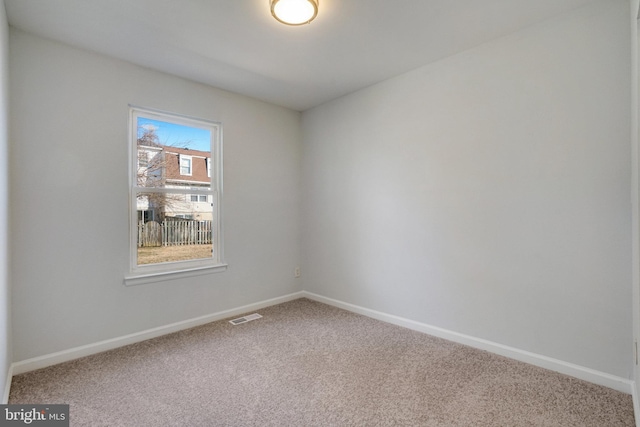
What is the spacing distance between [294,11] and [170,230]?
2.25 metres

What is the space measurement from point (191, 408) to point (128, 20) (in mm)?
2550

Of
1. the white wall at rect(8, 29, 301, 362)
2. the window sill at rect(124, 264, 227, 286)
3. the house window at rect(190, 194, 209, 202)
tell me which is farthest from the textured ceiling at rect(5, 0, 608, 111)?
the window sill at rect(124, 264, 227, 286)

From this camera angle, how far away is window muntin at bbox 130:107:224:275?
2.88 meters

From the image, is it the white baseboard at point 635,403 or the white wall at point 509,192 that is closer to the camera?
the white baseboard at point 635,403

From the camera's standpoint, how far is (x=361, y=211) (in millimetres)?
3422

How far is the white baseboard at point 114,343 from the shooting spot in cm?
226

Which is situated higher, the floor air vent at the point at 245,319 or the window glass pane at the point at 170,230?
the window glass pane at the point at 170,230

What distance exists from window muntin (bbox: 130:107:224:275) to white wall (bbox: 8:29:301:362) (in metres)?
0.11

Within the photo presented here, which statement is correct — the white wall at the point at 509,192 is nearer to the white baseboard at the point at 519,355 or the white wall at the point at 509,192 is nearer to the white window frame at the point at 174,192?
the white baseboard at the point at 519,355

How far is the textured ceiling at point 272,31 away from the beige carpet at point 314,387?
8.03 ft

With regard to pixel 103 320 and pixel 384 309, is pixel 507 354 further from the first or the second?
pixel 103 320

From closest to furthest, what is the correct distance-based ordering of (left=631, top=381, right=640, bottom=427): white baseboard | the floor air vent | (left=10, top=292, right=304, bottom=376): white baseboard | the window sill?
1. (left=631, top=381, right=640, bottom=427): white baseboard
2. (left=10, top=292, right=304, bottom=376): white baseboard
3. the window sill
4. the floor air vent

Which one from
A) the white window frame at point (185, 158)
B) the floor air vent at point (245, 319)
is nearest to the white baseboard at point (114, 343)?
the floor air vent at point (245, 319)

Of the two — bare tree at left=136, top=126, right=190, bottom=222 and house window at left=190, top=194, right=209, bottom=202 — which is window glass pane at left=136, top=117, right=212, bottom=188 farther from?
house window at left=190, top=194, right=209, bottom=202
